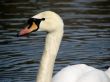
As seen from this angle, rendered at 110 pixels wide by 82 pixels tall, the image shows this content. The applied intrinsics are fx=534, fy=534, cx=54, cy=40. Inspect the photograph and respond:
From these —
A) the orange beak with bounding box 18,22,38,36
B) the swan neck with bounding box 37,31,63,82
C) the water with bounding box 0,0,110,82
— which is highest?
the orange beak with bounding box 18,22,38,36

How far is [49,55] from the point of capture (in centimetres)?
656

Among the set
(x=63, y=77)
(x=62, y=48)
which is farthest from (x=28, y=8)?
(x=63, y=77)

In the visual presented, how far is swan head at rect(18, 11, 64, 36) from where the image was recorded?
20.7ft

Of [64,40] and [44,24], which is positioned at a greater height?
[44,24]

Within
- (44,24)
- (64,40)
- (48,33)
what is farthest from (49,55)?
(64,40)

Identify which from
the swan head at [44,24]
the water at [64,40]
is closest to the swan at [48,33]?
the swan head at [44,24]

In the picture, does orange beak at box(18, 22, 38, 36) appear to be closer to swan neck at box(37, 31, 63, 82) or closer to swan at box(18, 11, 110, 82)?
swan at box(18, 11, 110, 82)

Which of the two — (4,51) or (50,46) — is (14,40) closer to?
(4,51)

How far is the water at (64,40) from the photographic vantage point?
10.3 metres

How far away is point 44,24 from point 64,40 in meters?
6.02

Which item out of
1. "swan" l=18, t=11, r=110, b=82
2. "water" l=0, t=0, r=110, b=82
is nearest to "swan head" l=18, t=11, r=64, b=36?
"swan" l=18, t=11, r=110, b=82

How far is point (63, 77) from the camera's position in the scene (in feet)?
24.7

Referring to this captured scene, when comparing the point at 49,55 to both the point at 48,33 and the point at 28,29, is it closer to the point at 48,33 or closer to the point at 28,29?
the point at 48,33

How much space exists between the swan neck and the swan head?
0.31 ft
